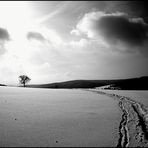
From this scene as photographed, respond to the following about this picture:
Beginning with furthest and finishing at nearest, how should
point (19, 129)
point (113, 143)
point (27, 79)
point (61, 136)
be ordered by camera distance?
point (27, 79) → point (19, 129) → point (61, 136) → point (113, 143)

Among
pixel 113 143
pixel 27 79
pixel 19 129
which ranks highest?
pixel 27 79

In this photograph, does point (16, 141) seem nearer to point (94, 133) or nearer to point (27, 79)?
point (94, 133)

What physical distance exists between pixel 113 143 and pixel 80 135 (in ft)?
3.22

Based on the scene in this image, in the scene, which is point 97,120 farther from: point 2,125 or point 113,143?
point 2,125

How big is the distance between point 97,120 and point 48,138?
2.48 meters

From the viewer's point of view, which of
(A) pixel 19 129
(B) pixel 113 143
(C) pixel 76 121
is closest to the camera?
(B) pixel 113 143

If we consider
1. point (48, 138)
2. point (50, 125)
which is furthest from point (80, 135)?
point (50, 125)

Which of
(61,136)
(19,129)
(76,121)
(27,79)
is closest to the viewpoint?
(61,136)

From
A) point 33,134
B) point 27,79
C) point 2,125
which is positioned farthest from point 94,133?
point 27,79

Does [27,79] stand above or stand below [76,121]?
above

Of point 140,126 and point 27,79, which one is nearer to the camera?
point 140,126

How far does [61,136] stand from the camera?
15.0ft

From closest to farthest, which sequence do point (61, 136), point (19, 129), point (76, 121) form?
point (61, 136) < point (19, 129) < point (76, 121)

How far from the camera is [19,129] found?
16.6ft
